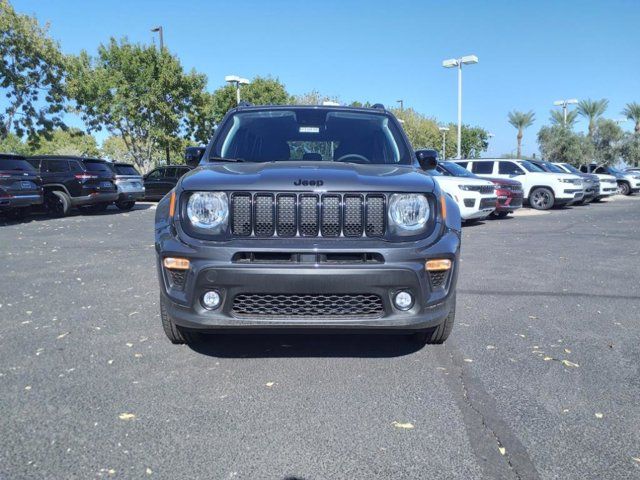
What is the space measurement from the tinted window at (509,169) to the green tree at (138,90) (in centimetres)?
1599

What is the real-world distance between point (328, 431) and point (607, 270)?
6032 mm

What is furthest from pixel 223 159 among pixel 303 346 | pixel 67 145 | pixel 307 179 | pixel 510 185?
pixel 67 145

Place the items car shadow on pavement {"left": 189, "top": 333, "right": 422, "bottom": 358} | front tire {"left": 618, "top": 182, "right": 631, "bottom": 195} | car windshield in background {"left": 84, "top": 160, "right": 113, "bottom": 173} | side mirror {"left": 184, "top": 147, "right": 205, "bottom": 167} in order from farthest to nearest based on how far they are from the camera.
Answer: front tire {"left": 618, "top": 182, "right": 631, "bottom": 195}
car windshield in background {"left": 84, "top": 160, "right": 113, "bottom": 173}
side mirror {"left": 184, "top": 147, "right": 205, "bottom": 167}
car shadow on pavement {"left": 189, "top": 333, "right": 422, "bottom": 358}

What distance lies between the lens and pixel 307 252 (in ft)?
11.0

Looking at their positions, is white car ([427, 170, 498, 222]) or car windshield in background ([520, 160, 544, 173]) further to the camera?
car windshield in background ([520, 160, 544, 173])

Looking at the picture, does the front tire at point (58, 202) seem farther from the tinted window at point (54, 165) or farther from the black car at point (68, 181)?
the tinted window at point (54, 165)

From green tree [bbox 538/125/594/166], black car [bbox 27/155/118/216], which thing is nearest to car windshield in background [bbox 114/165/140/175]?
black car [bbox 27/155/118/216]

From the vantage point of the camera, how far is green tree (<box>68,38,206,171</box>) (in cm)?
2602

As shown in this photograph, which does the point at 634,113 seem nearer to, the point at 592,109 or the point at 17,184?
the point at 592,109

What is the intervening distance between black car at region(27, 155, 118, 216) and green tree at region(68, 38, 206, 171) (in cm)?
1083

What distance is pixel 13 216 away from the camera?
15766 mm

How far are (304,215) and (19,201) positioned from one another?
1245 centimetres

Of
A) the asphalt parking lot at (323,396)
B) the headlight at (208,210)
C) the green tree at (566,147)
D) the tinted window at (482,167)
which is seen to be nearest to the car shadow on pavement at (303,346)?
the asphalt parking lot at (323,396)

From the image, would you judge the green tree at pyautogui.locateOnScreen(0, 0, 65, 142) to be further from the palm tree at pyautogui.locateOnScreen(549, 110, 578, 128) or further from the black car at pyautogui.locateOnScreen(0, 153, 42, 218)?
the palm tree at pyautogui.locateOnScreen(549, 110, 578, 128)
